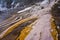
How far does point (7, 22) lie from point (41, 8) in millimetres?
651

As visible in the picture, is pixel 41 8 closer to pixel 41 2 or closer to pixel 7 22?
pixel 41 2

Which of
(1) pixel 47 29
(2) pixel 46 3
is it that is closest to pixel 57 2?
(2) pixel 46 3

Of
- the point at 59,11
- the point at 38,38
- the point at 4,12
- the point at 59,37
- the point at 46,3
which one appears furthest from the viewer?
the point at 46,3

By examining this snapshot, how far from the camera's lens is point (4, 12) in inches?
98.2

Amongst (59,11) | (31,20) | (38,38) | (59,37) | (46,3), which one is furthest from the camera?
(46,3)

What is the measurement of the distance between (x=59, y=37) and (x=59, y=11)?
0.74m

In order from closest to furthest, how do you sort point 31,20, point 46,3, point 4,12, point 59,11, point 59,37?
point 59,37 → point 31,20 → point 59,11 → point 4,12 → point 46,3

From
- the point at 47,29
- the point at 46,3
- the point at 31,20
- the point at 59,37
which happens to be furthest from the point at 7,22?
the point at 46,3

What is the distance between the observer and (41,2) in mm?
2781

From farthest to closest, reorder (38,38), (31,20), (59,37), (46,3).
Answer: (46,3) < (31,20) < (59,37) < (38,38)

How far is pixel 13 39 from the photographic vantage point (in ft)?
5.43

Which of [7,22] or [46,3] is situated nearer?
[7,22]

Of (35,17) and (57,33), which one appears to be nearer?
(57,33)

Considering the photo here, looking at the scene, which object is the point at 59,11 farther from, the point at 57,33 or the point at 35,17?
the point at 57,33
